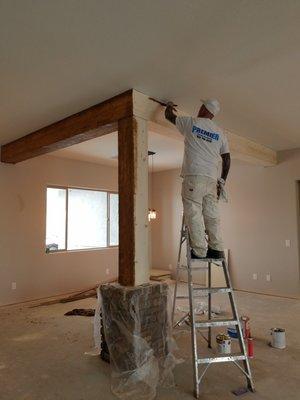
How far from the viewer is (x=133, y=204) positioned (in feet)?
9.55

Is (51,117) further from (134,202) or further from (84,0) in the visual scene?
(84,0)

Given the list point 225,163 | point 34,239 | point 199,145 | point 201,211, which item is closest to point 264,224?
point 225,163

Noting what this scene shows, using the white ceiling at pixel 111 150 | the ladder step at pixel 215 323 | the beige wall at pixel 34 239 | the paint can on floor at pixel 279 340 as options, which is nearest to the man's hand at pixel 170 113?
the white ceiling at pixel 111 150

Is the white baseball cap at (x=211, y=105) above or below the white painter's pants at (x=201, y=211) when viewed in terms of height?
above

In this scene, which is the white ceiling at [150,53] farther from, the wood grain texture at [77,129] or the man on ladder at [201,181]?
the man on ladder at [201,181]

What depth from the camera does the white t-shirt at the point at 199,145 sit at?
268 centimetres

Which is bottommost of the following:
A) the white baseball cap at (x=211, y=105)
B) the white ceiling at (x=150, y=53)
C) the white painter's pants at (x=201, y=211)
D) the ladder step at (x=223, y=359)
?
the ladder step at (x=223, y=359)

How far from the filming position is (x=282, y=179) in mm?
5758

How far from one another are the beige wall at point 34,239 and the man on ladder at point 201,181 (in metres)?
3.67

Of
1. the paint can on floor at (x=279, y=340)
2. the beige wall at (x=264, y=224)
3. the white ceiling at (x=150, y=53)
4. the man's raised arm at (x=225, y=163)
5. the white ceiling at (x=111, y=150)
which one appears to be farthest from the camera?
the beige wall at (x=264, y=224)

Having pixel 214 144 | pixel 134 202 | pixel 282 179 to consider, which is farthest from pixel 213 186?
pixel 282 179

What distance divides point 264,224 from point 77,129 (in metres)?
4.09

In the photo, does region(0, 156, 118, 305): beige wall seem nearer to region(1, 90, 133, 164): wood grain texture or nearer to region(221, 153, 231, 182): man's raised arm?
region(1, 90, 133, 164): wood grain texture

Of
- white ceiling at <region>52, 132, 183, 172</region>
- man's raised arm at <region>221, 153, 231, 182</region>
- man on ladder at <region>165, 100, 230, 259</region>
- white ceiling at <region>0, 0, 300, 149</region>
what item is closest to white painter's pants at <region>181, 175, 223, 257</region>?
man on ladder at <region>165, 100, 230, 259</region>
